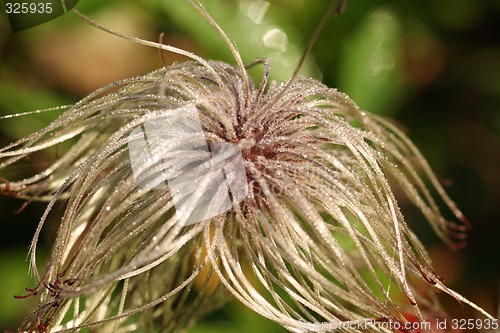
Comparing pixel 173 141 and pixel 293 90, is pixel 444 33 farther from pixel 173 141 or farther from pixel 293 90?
pixel 173 141

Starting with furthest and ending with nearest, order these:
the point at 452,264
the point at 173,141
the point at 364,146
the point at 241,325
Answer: the point at 452,264, the point at 241,325, the point at 364,146, the point at 173,141

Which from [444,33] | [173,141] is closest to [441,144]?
[444,33]

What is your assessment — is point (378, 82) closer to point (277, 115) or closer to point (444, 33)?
point (444, 33)

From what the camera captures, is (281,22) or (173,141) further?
(281,22)

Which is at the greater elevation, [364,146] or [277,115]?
[277,115]

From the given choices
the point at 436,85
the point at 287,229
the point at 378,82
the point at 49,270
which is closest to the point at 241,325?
the point at 287,229

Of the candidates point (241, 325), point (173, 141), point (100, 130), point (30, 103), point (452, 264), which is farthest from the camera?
point (452, 264)

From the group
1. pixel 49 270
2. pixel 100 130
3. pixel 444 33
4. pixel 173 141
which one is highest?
pixel 444 33
